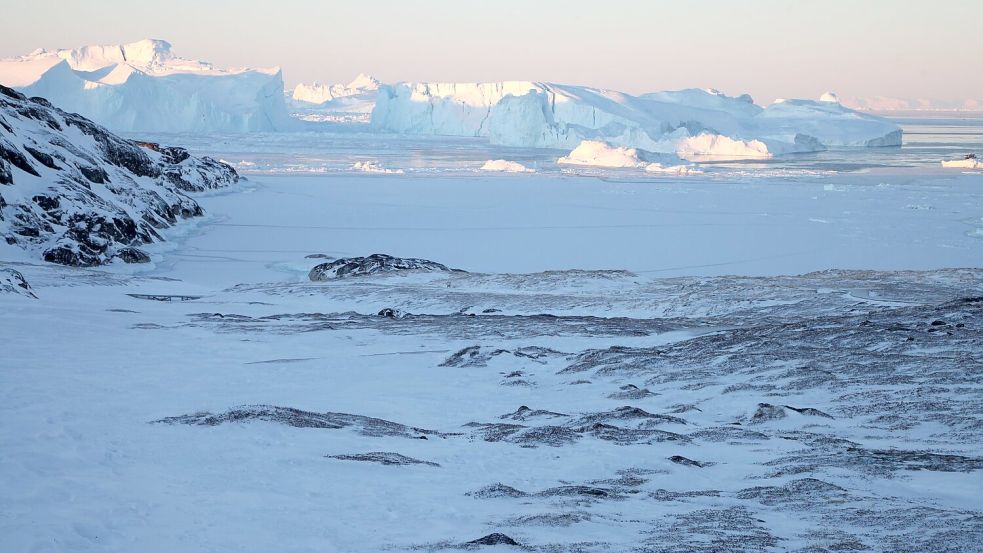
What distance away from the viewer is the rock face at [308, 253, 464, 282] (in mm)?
17359

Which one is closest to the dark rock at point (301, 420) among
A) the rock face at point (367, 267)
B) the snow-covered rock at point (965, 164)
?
the rock face at point (367, 267)

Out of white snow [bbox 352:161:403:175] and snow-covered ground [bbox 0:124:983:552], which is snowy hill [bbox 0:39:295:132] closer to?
white snow [bbox 352:161:403:175]

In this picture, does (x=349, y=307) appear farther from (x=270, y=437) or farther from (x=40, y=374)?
(x=270, y=437)

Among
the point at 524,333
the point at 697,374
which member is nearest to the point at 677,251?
the point at 524,333

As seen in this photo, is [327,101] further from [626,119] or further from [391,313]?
[391,313]

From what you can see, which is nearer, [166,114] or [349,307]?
[349,307]

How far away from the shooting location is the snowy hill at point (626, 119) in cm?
6275

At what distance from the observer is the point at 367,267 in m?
17.6

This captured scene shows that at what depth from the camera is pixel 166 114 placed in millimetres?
69062

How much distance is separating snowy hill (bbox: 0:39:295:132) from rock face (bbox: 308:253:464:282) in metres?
54.0

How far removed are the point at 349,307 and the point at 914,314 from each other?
777cm

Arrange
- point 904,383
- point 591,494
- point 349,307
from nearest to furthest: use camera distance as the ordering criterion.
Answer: point 591,494, point 904,383, point 349,307

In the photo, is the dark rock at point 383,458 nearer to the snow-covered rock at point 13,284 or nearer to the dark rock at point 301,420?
the dark rock at point 301,420

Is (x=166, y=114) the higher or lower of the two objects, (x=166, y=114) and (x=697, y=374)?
the higher
